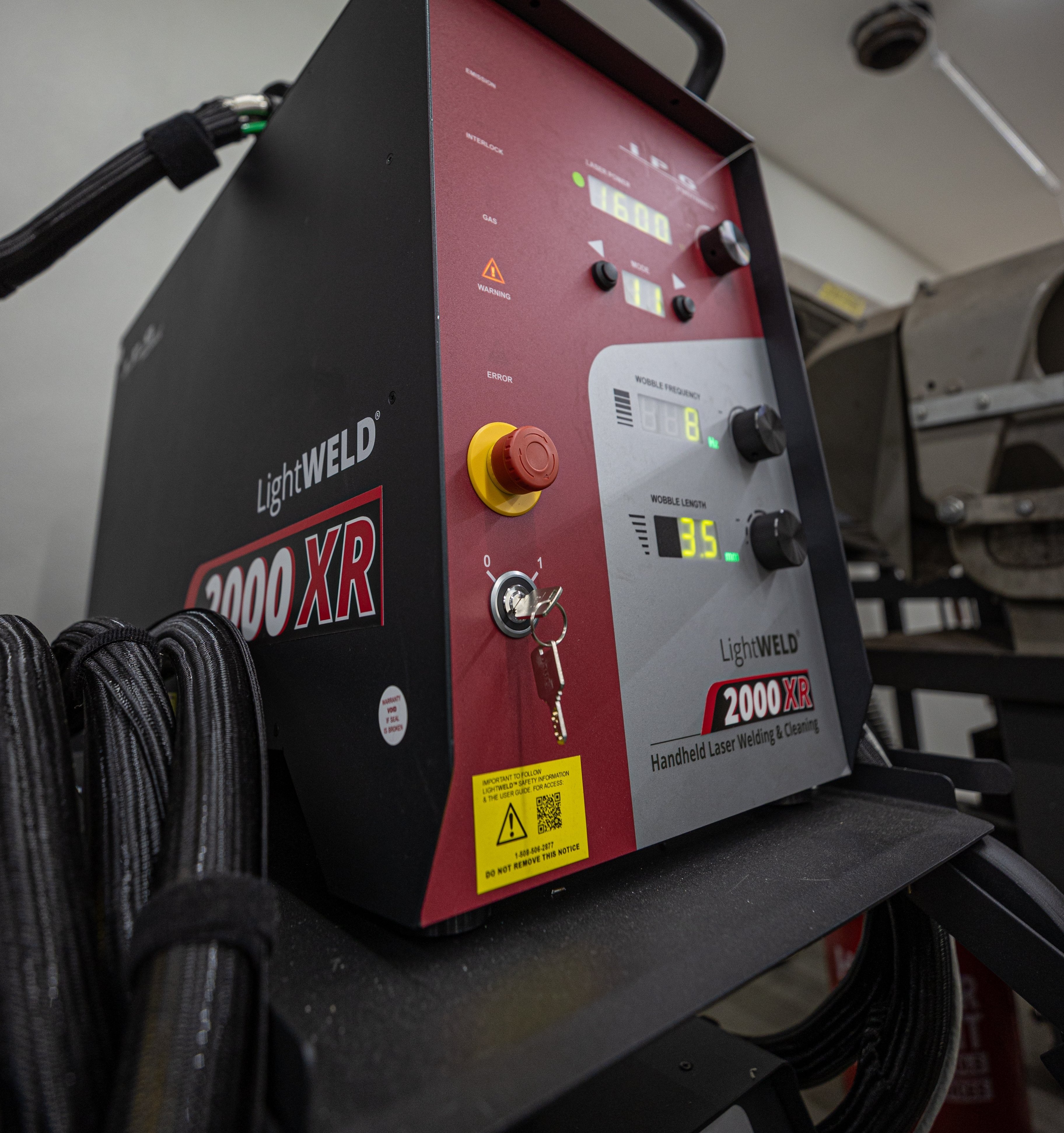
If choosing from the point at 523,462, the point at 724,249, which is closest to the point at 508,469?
the point at 523,462

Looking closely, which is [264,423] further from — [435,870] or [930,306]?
[930,306]

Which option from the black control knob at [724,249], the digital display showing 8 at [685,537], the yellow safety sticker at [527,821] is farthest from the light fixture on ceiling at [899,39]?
the yellow safety sticker at [527,821]

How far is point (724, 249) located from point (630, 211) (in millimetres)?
98

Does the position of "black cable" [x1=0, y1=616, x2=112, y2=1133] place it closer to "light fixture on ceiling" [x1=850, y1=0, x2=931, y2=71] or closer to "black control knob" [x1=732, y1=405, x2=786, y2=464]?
"black control knob" [x1=732, y1=405, x2=786, y2=464]

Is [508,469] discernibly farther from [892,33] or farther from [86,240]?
[892,33]

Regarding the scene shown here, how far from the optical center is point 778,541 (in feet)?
1.74

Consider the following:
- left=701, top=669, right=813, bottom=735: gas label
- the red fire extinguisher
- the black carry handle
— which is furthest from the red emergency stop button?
the red fire extinguisher

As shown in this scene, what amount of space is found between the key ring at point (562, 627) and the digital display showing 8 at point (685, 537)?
0.35ft

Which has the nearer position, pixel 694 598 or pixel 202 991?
pixel 202 991

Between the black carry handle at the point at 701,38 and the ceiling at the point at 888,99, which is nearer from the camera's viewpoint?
the black carry handle at the point at 701,38

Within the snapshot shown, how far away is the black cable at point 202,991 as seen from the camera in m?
0.23

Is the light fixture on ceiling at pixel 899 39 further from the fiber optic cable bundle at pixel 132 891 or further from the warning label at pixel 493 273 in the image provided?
the fiber optic cable bundle at pixel 132 891

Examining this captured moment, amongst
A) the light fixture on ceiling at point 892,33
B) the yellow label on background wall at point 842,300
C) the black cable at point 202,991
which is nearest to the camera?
the black cable at point 202,991

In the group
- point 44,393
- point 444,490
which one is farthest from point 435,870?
point 44,393
